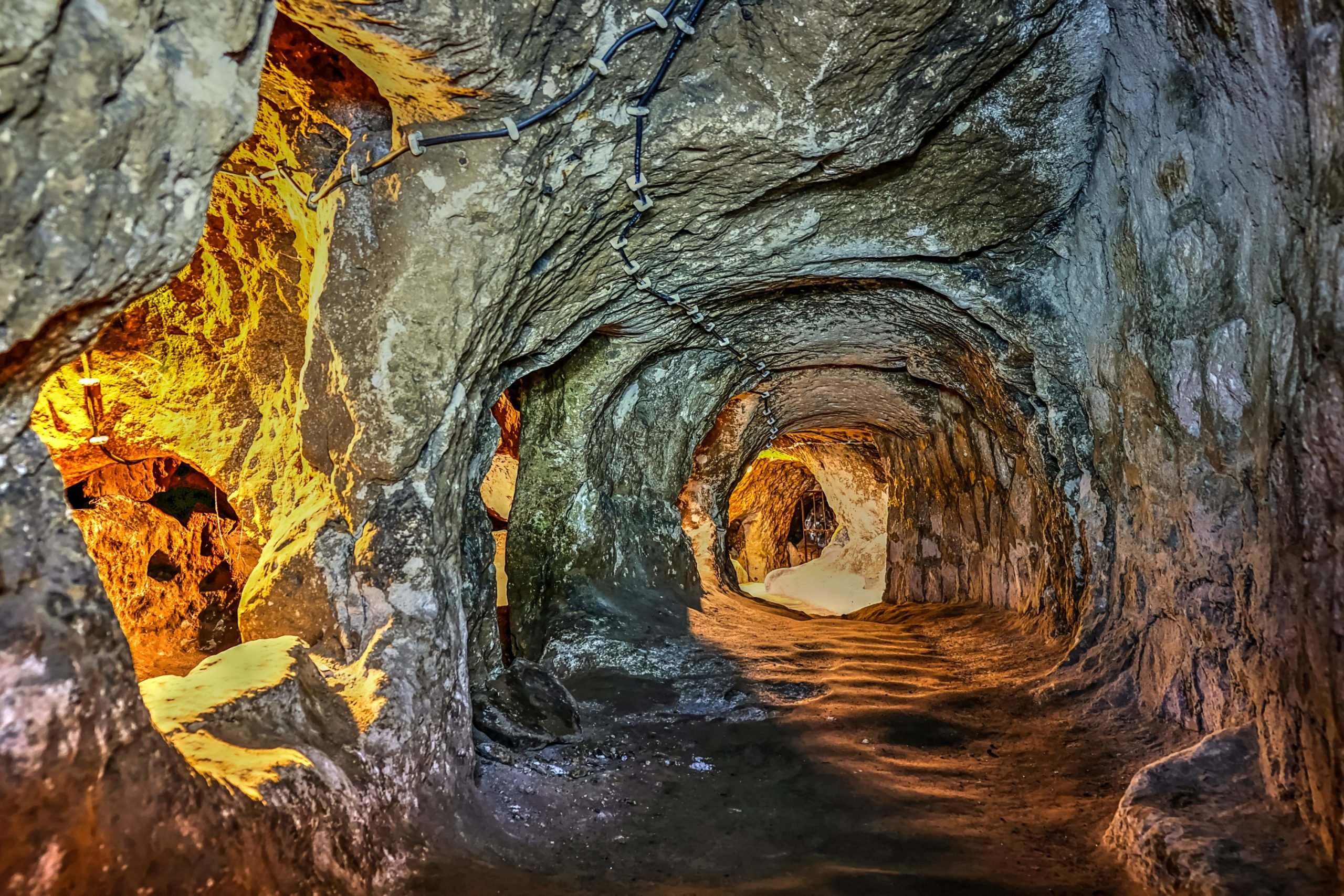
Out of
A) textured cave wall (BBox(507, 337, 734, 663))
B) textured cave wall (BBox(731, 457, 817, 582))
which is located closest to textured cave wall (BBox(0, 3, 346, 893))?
textured cave wall (BBox(507, 337, 734, 663))

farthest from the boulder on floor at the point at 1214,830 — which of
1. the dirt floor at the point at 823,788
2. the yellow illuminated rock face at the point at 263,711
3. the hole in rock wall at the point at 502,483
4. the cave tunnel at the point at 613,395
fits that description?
the hole in rock wall at the point at 502,483

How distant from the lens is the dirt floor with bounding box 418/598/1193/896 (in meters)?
2.79

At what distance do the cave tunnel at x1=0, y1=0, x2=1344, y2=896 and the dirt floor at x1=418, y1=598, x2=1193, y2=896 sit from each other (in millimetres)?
27

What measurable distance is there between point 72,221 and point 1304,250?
3041mm

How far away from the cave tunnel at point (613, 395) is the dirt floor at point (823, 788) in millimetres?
27

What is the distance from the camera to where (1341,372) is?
227cm

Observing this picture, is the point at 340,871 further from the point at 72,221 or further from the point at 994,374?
the point at 994,374

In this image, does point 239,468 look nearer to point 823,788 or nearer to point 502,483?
point 823,788

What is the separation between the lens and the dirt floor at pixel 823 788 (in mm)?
2787

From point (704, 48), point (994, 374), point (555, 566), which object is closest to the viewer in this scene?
point (704, 48)

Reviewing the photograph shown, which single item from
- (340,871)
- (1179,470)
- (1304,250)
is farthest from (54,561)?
(1179,470)

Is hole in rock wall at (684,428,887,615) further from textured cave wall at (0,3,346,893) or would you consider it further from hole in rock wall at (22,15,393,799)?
textured cave wall at (0,3,346,893)

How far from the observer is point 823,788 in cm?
364

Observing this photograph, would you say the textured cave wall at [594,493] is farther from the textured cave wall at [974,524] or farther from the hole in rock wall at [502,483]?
the textured cave wall at [974,524]
